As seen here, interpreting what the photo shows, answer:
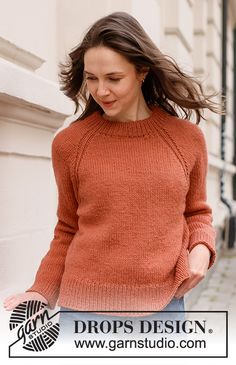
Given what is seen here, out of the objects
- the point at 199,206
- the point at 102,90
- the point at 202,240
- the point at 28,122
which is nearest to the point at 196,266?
the point at 202,240

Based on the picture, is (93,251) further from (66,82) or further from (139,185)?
(66,82)

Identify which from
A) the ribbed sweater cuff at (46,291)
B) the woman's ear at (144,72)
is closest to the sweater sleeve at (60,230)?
the ribbed sweater cuff at (46,291)

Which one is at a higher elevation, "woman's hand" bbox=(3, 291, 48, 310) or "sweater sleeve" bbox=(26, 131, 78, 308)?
"sweater sleeve" bbox=(26, 131, 78, 308)

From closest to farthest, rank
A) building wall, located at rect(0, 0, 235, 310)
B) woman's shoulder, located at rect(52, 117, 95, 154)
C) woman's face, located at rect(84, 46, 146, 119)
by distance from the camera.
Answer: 1. woman's face, located at rect(84, 46, 146, 119)
2. woman's shoulder, located at rect(52, 117, 95, 154)
3. building wall, located at rect(0, 0, 235, 310)

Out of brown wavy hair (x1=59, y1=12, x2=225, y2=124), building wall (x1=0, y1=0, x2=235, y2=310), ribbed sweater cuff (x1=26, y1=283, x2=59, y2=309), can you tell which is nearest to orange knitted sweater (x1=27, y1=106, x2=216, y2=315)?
ribbed sweater cuff (x1=26, y1=283, x2=59, y2=309)

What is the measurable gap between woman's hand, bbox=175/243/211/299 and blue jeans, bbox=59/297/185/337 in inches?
1.6

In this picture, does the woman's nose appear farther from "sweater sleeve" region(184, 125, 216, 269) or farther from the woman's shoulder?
"sweater sleeve" region(184, 125, 216, 269)

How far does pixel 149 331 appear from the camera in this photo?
178cm

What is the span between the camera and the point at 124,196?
5.60 ft

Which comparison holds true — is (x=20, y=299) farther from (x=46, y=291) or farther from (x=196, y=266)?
(x=196, y=266)

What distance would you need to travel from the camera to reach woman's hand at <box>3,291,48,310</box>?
5.83 ft

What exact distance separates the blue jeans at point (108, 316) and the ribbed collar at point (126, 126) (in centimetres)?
48

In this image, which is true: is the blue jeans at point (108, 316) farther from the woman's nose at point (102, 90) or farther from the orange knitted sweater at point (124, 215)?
the woman's nose at point (102, 90)

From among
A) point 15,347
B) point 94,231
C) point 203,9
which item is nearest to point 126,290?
point 94,231
